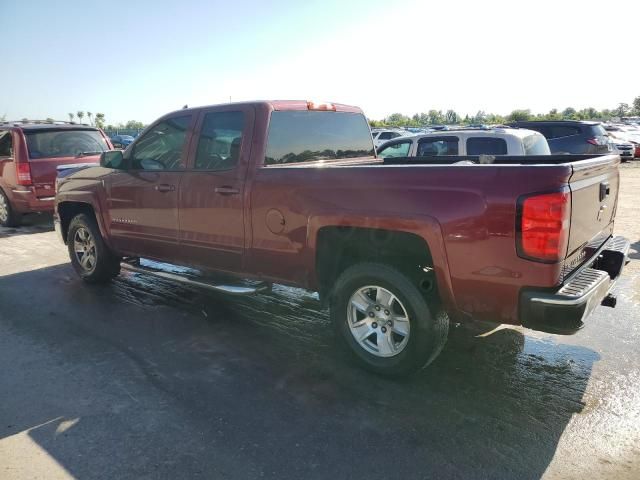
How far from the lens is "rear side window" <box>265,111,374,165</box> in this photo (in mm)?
4457

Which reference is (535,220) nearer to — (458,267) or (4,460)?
(458,267)

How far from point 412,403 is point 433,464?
0.65 meters

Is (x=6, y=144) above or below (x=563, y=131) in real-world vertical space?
above

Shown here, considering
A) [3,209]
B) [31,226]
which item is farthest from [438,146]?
[3,209]

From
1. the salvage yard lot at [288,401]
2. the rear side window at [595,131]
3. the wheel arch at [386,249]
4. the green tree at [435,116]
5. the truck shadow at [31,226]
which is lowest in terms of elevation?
the salvage yard lot at [288,401]

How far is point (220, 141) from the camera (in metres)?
4.63

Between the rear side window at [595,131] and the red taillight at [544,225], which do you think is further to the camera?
the rear side window at [595,131]

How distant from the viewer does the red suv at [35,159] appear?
9484 mm

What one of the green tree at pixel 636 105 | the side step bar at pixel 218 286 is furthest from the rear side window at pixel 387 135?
the green tree at pixel 636 105

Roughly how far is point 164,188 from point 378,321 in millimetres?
2479

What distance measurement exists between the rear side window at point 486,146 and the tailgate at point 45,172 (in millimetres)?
6651

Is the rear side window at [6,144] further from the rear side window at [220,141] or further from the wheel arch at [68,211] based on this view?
the rear side window at [220,141]

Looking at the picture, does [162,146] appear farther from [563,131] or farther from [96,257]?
[563,131]

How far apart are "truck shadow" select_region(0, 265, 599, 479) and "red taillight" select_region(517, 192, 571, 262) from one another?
107cm
